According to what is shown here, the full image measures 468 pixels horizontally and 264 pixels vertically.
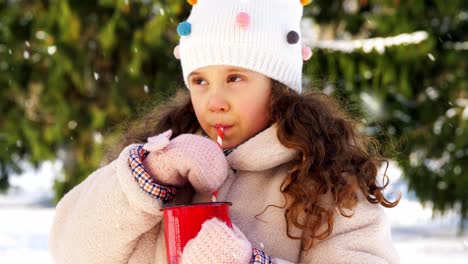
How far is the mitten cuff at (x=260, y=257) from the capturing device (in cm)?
166

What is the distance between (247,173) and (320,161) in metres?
0.21

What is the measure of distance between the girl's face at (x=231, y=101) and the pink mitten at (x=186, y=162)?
179 millimetres

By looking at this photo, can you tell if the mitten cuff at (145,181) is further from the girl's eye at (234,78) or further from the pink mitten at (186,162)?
the girl's eye at (234,78)

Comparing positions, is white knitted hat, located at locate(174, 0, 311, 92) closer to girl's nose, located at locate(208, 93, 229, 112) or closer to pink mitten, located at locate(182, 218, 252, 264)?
girl's nose, located at locate(208, 93, 229, 112)

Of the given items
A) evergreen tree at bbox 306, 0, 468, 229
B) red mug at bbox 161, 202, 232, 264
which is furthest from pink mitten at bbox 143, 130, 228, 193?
evergreen tree at bbox 306, 0, 468, 229

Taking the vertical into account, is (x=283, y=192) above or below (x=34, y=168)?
below

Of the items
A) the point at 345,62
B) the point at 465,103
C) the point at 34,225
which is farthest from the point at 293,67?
the point at 34,225

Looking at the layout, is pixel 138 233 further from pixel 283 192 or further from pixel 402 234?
pixel 402 234

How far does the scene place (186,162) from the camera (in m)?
1.71

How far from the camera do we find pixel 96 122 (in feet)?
17.8

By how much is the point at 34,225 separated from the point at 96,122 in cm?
119

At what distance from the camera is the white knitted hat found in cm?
198

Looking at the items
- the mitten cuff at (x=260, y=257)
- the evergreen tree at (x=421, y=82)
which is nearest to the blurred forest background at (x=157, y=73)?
the evergreen tree at (x=421, y=82)

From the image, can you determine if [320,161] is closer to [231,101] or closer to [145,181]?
[231,101]
